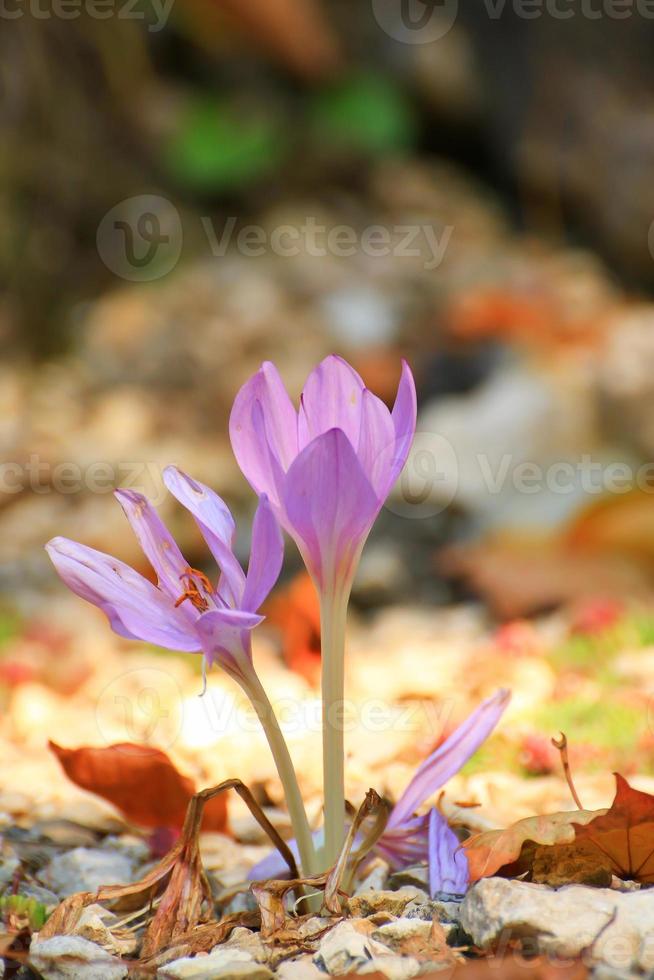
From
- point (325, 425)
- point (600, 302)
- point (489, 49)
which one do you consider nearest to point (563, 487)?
point (600, 302)

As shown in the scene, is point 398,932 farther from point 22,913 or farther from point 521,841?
point 22,913

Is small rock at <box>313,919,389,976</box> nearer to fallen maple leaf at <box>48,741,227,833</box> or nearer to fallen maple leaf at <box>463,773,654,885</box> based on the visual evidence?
fallen maple leaf at <box>463,773,654,885</box>

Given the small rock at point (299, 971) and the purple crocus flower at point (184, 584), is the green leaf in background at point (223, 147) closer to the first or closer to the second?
the purple crocus flower at point (184, 584)

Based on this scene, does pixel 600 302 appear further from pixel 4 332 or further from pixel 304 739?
pixel 304 739

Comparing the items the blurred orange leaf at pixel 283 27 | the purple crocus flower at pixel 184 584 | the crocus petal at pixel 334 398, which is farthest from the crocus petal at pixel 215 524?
the blurred orange leaf at pixel 283 27

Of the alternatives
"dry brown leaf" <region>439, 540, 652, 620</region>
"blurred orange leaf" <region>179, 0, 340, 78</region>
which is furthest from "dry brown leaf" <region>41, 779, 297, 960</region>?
"blurred orange leaf" <region>179, 0, 340, 78</region>
